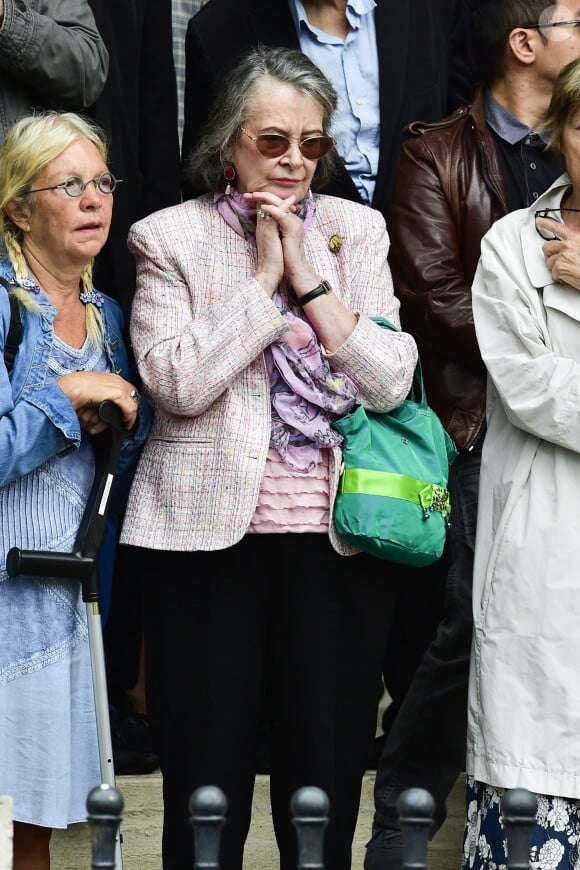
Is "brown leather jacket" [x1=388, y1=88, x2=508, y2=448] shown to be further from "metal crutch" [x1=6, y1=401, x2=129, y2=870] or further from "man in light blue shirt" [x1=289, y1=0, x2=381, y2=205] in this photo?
"metal crutch" [x1=6, y1=401, x2=129, y2=870]

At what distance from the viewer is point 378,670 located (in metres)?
3.58

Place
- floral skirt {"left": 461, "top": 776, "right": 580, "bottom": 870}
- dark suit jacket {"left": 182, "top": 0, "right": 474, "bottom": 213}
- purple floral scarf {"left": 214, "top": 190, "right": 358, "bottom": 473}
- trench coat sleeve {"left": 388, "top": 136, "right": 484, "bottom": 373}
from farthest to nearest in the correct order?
dark suit jacket {"left": 182, "top": 0, "right": 474, "bottom": 213} < trench coat sleeve {"left": 388, "top": 136, "right": 484, "bottom": 373} < purple floral scarf {"left": 214, "top": 190, "right": 358, "bottom": 473} < floral skirt {"left": 461, "top": 776, "right": 580, "bottom": 870}

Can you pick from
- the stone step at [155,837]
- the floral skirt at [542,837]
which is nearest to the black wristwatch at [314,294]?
the floral skirt at [542,837]

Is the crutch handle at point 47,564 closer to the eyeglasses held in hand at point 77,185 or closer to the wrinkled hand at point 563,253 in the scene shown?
the eyeglasses held in hand at point 77,185

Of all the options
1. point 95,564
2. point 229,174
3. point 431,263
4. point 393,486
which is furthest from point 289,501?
point 431,263

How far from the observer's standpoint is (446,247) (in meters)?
4.14

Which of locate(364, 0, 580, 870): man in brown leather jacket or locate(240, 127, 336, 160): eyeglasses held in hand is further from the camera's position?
locate(364, 0, 580, 870): man in brown leather jacket

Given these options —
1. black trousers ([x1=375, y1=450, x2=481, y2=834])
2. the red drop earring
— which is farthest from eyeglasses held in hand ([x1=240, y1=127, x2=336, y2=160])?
black trousers ([x1=375, y1=450, x2=481, y2=834])

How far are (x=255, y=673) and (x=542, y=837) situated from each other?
749mm

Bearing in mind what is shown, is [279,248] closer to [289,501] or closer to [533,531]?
[289,501]

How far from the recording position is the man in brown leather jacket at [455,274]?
13.5 ft

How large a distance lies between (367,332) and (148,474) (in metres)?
0.62

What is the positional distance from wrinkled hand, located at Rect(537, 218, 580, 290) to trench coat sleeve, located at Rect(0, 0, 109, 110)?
129 cm

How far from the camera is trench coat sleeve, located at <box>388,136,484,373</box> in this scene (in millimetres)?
4090
